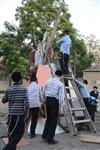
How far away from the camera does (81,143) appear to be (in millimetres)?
10266

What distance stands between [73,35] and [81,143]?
3450 cm

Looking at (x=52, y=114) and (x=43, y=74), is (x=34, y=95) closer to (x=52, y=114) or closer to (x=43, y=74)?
(x=52, y=114)

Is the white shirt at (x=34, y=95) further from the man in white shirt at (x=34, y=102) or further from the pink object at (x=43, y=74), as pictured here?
the pink object at (x=43, y=74)

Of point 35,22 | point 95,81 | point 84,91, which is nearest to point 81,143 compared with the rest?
point 84,91

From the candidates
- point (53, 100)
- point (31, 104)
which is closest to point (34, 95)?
point (31, 104)

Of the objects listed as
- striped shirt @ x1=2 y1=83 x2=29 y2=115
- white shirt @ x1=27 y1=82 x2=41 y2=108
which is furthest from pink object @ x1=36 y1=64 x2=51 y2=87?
striped shirt @ x1=2 y1=83 x2=29 y2=115

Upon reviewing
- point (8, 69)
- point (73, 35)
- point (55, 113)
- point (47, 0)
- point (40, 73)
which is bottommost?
point (55, 113)

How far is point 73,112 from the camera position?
1231 cm

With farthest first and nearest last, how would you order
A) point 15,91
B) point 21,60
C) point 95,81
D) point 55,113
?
point 95,81
point 21,60
point 55,113
point 15,91

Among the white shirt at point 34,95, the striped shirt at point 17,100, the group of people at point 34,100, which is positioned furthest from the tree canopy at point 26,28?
the striped shirt at point 17,100

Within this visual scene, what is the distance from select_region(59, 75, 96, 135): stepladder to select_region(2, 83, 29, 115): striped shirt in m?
3.55

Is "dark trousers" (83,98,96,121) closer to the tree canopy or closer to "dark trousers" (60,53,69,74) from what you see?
"dark trousers" (60,53,69,74)

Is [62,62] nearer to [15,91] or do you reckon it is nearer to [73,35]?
[15,91]

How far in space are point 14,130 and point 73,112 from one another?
4593mm
